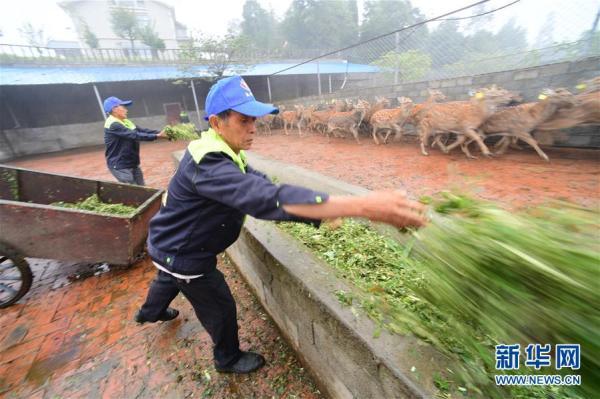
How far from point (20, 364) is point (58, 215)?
54.7 inches

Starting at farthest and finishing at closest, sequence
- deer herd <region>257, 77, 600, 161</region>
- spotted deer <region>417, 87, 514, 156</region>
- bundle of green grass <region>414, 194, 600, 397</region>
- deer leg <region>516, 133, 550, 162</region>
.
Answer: spotted deer <region>417, 87, 514, 156</region> < deer leg <region>516, 133, 550, 162</region> < deer herd <region>257, 77, 600, 161</region> < bundle of green grass <region>414, 194, 600, 397</region>

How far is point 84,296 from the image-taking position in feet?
10.4

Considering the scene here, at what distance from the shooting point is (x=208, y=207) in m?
1.63

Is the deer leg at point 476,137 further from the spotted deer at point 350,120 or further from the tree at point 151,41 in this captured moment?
the tree at point 151,41

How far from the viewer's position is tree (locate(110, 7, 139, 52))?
87.8ft

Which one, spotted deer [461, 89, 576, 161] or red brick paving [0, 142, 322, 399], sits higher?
spotted deer [461, 89, 576, 161]

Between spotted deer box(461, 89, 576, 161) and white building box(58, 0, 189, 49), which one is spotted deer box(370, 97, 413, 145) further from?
white building box(58, 0, 189, 49)

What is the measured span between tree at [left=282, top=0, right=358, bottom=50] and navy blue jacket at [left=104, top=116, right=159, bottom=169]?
3759 cm

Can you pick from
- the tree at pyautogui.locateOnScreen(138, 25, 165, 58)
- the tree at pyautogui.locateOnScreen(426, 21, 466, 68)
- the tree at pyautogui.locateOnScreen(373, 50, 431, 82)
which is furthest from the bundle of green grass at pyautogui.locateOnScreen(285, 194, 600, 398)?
the tree at pyautogui.locateOnScreen(138, 25, 165, 58)

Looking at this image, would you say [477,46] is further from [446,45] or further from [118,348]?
[118,348]

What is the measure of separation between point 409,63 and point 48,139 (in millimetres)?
19334

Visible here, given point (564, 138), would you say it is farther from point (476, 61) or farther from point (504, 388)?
point (504, 388)

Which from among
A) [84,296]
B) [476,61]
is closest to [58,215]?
[84,296]

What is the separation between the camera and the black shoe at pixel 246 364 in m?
2.18
